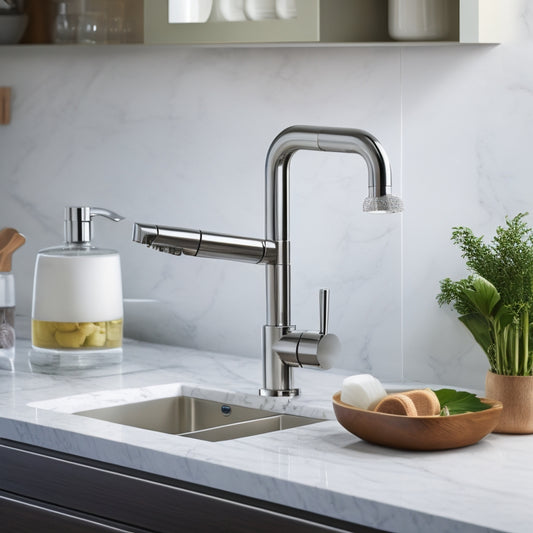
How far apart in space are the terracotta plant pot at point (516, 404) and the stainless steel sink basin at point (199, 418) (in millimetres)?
318

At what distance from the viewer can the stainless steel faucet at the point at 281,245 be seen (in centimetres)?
150

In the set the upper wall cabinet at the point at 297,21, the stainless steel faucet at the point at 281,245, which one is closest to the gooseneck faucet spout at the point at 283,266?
the stainless steel faucet at the point at 281,245

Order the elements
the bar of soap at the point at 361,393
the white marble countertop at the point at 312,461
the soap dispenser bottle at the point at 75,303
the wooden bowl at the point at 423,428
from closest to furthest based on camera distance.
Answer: the white marble countertop at the point at 312,461, the wooden bowl at the point at 423,428, the bar of soap at the point at 361,393, the soap dispenser bottle at the point at 75,303

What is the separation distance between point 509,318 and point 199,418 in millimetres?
610

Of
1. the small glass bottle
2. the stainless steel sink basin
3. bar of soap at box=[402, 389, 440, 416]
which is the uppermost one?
the small glass bottle

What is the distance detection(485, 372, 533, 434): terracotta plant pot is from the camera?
1333 mm

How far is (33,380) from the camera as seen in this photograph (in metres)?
1.75

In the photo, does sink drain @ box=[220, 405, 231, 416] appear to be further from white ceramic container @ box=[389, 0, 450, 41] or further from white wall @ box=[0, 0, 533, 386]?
white ceramic container @ box=[389, 0, 450, 41]

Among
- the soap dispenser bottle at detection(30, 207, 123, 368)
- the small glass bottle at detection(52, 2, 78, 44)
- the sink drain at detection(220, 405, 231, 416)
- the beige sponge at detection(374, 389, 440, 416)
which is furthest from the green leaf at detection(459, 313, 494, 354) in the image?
the small glass bottle at detection(52, 2, 78, 44)

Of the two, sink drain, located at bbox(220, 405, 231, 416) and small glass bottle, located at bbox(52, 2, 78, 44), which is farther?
small glass bottle, located at bbox(52, 2, 78, 44)

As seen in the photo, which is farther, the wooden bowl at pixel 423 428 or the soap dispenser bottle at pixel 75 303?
the soap dispenser bottle at pixel 75 303

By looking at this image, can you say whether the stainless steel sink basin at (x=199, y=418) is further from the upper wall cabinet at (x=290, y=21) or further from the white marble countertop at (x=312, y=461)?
the upper wall cabinet at (x=290, y=21)

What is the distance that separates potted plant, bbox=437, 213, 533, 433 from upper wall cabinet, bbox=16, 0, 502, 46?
412 millimetres

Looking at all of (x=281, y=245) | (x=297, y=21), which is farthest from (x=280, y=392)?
(x=297, y=21)
